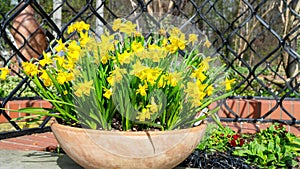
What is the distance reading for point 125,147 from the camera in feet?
3.90

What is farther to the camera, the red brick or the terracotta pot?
the red brick

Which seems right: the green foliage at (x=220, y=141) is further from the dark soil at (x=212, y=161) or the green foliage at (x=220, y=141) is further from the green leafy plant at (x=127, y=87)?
the green leafy plant at (x=127, y=87)

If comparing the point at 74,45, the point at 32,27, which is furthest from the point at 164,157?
the point at 32,27

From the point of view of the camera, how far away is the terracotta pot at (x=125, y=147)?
1.19m

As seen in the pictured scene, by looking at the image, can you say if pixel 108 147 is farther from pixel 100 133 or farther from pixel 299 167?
pixel 299 167

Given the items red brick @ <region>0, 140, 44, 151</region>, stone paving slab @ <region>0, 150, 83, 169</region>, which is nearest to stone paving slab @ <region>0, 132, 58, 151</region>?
red brick @ <region>0, 140, 44, 151</region>

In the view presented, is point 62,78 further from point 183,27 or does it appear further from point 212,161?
point 183,27

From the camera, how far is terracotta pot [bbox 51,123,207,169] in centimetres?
119

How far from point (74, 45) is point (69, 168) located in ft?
1.50

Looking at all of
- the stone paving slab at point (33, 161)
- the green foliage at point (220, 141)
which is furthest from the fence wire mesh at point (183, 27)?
the green foliage at point (220, 141)

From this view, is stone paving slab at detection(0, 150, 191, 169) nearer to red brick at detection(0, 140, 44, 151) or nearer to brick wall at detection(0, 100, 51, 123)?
red brick at detection(0, 140, 44, 151)

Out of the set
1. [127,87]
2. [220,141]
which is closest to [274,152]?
[220,141]

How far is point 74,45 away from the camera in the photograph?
1298mm

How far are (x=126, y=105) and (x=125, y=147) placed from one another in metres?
0.12
